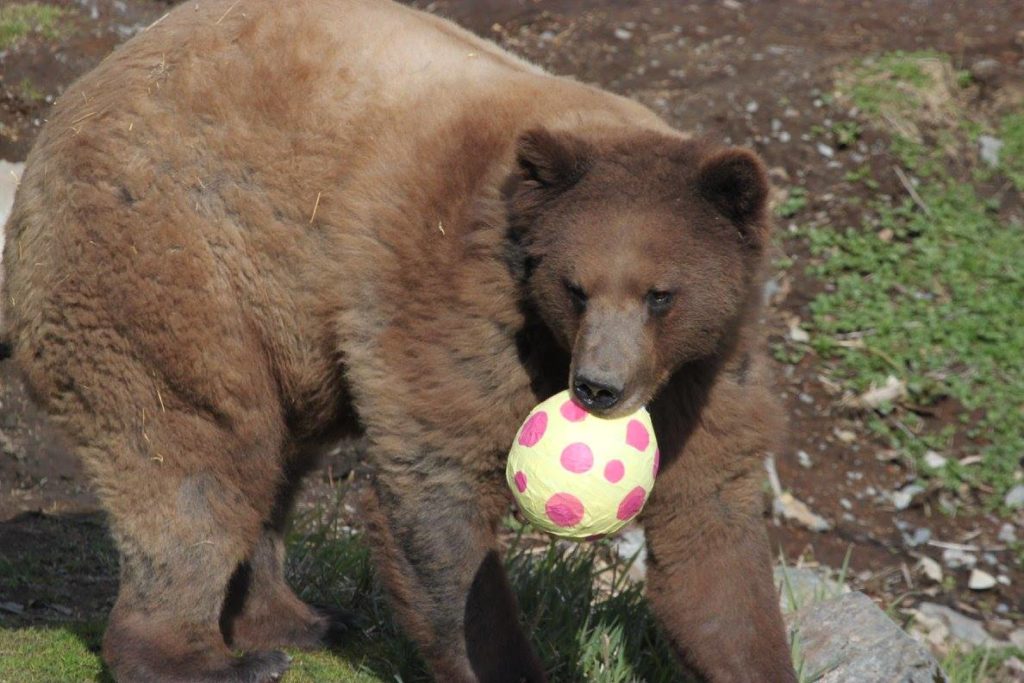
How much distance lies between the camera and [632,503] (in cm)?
437

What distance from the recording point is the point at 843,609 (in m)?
A: 6.21

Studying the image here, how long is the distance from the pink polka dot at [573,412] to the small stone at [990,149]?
7.52 metres

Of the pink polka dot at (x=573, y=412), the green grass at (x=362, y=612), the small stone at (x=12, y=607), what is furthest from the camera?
the small stone at (x=12, y=607)

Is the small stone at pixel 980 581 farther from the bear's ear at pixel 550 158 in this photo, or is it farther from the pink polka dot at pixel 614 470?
the bear's ear at pixel 550 158

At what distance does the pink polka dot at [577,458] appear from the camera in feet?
13.9

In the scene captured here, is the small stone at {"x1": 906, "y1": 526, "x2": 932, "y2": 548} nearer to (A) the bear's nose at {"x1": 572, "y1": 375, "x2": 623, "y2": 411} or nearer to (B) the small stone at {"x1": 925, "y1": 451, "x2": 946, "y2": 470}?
(B) the small stone at {"x1": 925, "y1": 451, "x2": 946, "y2": 470}

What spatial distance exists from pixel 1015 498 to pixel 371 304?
220 inches

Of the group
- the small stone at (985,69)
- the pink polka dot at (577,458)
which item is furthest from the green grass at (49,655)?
the small stone at (985,69)

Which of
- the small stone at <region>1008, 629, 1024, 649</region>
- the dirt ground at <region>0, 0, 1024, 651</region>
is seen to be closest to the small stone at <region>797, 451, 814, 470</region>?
the dirt ground at <region>0, 0, 1024, 651</region>

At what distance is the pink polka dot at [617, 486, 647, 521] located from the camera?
171 inches

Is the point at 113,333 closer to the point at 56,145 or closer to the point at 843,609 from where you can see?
the point at 56,145

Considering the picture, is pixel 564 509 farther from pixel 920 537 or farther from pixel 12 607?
pixel 920 537

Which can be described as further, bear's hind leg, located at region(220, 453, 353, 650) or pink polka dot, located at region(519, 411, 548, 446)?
bear's hind leg, located at region(220, 453, 353, 650)

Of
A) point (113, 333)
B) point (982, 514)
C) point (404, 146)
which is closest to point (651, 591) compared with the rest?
point (404, 146)
